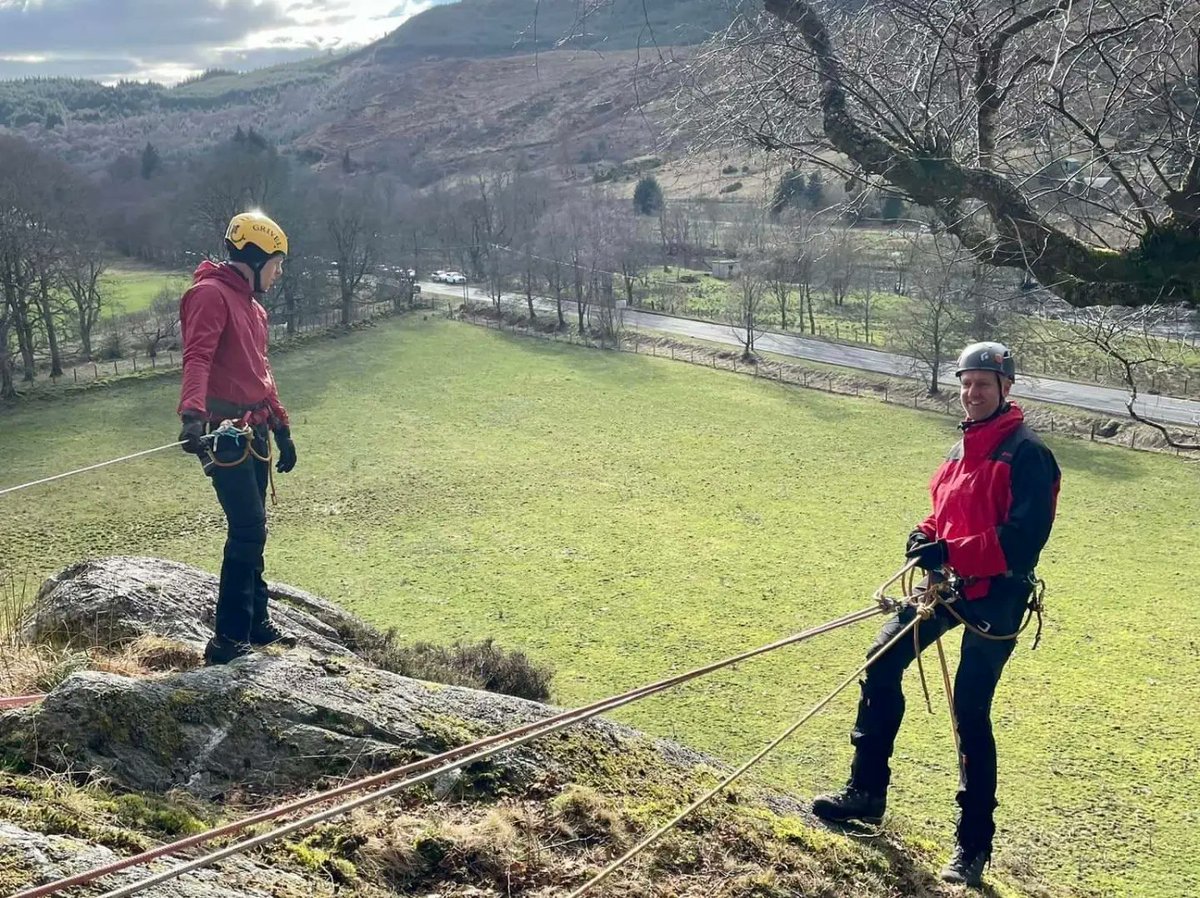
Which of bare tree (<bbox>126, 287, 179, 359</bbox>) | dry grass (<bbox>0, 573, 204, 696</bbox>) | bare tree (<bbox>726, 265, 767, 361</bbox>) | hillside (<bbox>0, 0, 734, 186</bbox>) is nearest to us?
dry grass (<bbox>0, 573, 204, 696</bbox>)

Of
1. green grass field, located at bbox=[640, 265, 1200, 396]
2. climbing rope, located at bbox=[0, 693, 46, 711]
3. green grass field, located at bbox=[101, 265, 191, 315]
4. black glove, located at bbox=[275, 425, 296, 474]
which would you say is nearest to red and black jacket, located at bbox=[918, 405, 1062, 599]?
black glove, located at bbox=[275, 425, 296, 474]

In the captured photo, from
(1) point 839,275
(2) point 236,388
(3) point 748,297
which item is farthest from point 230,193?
(2) point 236,388

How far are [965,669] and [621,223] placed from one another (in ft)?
177

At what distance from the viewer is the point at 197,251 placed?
4431 cm

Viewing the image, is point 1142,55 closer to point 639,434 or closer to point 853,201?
point 853,201

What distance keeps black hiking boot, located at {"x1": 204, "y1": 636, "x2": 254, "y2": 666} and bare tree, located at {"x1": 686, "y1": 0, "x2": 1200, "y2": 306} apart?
4124mm

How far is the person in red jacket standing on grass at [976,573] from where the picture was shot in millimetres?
4203

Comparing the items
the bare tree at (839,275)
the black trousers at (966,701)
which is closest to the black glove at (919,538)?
the black trousers at (966,701)

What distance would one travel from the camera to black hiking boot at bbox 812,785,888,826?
4.71 m

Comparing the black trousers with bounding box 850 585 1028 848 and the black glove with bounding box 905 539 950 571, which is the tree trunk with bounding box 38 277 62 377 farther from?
the black glove with bounding box 905 539 950 571

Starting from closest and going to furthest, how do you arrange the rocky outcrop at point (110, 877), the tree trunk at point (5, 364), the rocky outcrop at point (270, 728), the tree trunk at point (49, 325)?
1. the rocky outcrop at point (110, 877)
2. the rocky outcrop at point (270, 728)
3. the tree trunk at point (5, 364)
4. the tree trunk at point (49, 325)

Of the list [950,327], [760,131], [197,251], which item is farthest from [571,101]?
[760,131]

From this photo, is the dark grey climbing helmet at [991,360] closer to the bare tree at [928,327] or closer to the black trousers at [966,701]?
the black trousers at [966,701]

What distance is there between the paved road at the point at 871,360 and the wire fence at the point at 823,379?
841 mm
